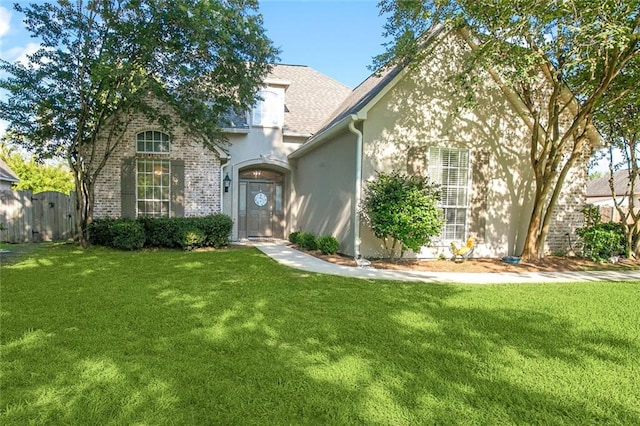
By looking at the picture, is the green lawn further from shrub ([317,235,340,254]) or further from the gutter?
the gutter

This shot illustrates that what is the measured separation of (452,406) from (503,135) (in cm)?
891

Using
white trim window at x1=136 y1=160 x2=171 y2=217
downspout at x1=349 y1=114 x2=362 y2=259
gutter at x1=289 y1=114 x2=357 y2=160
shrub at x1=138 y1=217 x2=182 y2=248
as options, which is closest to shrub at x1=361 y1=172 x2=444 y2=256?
downspout at x1=349 y1=114 x2=362 y2=259

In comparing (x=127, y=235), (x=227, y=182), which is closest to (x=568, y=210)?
(x=227, y=182)

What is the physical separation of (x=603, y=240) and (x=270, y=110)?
35.5ft

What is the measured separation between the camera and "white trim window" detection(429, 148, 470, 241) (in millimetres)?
9633

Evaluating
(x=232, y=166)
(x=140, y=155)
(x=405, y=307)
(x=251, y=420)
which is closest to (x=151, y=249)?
(x=140, y=155)

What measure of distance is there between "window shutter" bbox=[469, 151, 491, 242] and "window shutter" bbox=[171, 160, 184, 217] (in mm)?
8731

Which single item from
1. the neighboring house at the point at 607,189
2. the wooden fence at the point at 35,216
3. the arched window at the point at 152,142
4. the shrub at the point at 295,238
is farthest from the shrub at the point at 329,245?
the neighboring house at the point at 607,189

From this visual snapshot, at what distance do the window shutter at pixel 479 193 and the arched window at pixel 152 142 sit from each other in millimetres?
9324

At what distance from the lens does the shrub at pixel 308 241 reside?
35.0 ft

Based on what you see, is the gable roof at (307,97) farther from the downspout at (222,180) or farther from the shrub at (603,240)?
the shrub at (603,240)

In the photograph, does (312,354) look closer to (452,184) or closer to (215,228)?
(452,184)

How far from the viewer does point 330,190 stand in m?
10.8

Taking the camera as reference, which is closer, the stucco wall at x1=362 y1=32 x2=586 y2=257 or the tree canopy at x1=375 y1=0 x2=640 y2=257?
the tree canopy at x1=375 y1=0 x2=640 y2=257
